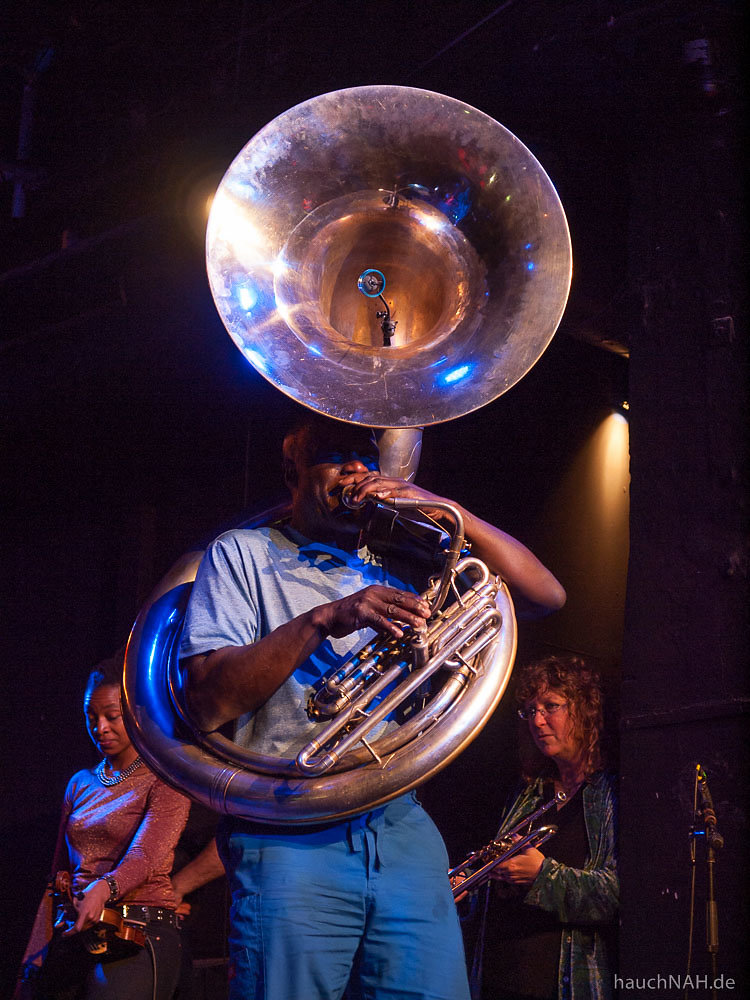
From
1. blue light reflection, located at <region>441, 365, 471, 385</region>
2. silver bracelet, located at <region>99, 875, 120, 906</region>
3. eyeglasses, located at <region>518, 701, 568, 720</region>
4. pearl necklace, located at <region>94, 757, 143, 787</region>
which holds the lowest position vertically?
silver bracelet, located at <region>99, 875, 120, 906</region>

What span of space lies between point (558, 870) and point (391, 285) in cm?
223

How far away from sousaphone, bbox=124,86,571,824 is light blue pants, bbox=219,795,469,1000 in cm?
41

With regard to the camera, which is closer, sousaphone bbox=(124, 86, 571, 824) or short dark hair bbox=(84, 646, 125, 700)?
sousaphone bbox=(124, 86, 571, 824)

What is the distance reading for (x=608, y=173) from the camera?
3.71m

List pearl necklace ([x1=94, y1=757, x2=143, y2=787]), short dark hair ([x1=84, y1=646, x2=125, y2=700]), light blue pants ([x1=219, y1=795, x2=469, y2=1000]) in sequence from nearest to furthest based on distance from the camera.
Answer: light blue pants ([x1=219, y1=795, x2=469, y2=1000]) < pearl necklace ([x1=94, y1=757, x2=143, y2=787]) < short dark hair ([x1=84, y1=646, x2=125, y2=700])

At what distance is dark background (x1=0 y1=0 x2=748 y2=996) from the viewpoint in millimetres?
2707

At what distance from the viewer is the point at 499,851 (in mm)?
3623

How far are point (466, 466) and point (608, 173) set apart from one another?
77.7 inches

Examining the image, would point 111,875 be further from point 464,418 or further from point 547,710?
point 464,418

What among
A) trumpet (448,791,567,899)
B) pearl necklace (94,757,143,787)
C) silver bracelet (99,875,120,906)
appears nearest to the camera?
trumpet (448,791,567,899)

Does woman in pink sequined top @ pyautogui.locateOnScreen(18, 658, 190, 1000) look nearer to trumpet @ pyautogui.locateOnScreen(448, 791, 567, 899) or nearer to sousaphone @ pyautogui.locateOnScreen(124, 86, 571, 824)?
trumpet @ pyautogui.locateOnScreen(448, 791, 567, 899)

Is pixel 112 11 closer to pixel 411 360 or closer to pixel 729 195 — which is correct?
pixel 411 360

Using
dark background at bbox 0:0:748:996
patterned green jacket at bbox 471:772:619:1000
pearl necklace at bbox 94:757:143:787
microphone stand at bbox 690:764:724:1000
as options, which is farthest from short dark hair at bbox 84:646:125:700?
microphone stand at bbox 690:764:724:1000

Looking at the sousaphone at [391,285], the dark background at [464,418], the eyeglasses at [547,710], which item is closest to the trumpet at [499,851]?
the eyeglasses at [547,710]
